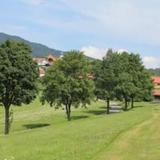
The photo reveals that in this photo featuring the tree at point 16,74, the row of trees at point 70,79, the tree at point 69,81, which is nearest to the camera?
the tree at point 16,74

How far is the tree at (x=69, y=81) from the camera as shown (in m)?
75.5

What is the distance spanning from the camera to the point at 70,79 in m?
75.8

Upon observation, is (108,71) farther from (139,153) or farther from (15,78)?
(139,153)

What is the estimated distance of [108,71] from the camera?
96125 mm

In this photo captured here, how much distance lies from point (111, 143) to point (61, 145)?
3268 mm

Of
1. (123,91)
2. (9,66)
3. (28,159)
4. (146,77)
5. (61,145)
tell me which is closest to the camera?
(28,159)

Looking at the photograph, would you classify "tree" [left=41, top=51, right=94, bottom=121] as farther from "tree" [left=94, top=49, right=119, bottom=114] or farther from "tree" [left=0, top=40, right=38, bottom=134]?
"tree" [left=94, top=49, right=119, bottom=114]

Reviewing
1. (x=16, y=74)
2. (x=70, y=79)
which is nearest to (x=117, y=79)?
(x=70, y=79)

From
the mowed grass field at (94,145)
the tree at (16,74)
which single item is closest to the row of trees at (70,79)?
the tree at (16,74)

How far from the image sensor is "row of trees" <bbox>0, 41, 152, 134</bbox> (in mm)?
60312

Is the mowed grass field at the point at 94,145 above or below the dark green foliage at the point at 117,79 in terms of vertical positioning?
below

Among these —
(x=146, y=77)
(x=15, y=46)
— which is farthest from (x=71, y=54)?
(x=146, y=77)

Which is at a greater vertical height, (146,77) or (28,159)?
(146,77)

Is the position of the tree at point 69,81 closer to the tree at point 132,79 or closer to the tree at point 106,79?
the tree at point 106,79
